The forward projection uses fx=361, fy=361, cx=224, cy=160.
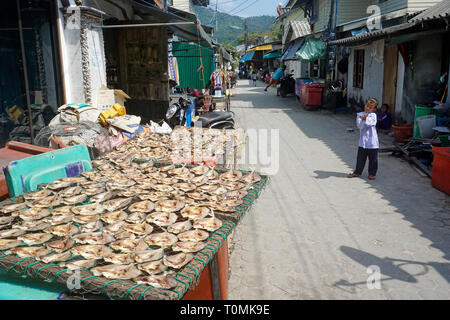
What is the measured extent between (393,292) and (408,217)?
7.00ft

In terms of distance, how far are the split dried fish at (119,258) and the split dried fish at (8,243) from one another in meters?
0.71

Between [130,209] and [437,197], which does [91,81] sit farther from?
[437,197]

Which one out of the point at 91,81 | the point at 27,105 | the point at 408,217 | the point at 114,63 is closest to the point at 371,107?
the point at 408,217

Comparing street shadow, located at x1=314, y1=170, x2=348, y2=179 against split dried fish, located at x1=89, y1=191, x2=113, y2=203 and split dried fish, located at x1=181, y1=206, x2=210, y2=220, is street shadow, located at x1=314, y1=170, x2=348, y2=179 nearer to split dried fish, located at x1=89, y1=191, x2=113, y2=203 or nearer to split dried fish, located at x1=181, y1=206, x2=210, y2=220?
split dried fish, located at x1=181, y1=206, x2=210, y2=220

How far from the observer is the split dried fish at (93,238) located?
2592 millimetres

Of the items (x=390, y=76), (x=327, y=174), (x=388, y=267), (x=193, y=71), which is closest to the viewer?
(x=388, y=267)

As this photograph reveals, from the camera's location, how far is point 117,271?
2207 millimetres

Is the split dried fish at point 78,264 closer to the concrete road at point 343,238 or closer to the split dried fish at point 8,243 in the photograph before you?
the split dried fish at point 8,243

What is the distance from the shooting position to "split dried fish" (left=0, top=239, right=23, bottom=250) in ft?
8.21

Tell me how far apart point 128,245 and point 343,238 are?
3.26m

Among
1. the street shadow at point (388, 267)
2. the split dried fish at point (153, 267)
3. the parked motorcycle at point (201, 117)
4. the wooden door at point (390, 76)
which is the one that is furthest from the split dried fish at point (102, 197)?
the wooden door at point (390, 76)

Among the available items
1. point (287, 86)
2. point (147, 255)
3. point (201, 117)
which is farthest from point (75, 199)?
point (287, 86)

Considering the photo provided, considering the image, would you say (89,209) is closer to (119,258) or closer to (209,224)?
(119,258)
